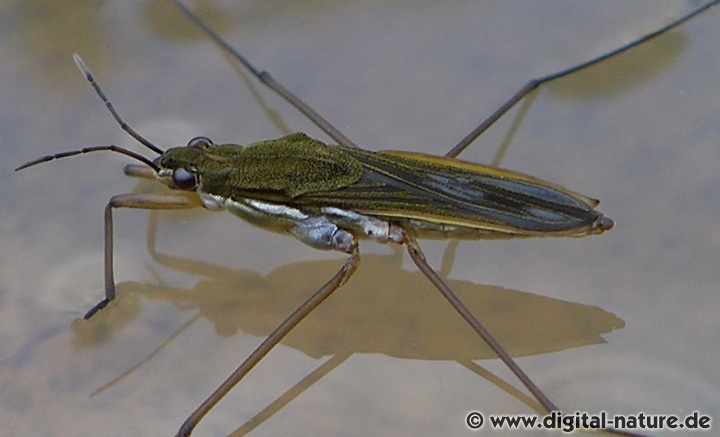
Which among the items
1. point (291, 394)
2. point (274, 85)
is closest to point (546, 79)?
point (274, 85)

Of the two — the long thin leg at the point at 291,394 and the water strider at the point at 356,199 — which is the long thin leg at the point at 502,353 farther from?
the long thin leg at the point at 291,394

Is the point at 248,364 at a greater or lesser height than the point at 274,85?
lesser

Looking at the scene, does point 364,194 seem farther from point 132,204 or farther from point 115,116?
point 115,116

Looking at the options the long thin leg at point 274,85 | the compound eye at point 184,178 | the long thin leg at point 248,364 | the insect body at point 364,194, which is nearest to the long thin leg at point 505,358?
the insect body at point 364,194

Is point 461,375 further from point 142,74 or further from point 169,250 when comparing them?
point 142,74

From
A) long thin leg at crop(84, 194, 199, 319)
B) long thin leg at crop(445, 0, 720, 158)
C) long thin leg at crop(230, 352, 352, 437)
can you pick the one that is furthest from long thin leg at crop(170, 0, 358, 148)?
long thin leg at crop(230, 352, 352, 437)

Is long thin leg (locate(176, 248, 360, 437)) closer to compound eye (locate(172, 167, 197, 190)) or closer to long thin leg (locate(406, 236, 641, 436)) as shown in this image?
long thin leg (locate(406, 236, 641, 436))

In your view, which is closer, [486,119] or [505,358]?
[505,358]
